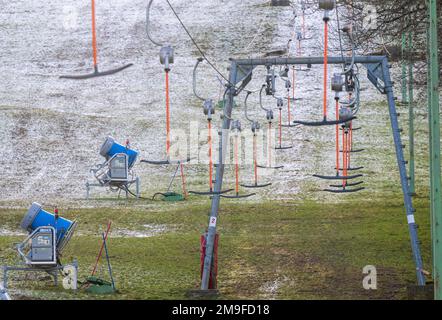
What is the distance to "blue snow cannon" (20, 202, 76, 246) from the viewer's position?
19.5 metres

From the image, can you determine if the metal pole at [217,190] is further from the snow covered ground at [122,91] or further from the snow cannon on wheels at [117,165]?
the snow covered ground at [122,91]

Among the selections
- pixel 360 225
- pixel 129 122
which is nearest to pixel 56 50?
pixel 129 122

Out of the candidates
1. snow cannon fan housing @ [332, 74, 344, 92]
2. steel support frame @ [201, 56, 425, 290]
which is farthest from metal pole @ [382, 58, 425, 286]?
snow cannon fan housing @ [332, 74, 344, 92]

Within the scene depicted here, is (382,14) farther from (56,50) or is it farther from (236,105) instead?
(56,50)

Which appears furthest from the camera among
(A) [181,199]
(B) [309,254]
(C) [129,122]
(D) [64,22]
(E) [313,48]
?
(D) [64,22]

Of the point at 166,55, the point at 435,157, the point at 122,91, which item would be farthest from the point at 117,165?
the point at 122,91

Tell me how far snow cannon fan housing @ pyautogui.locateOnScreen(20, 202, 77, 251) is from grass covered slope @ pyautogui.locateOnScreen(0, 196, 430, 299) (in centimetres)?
87

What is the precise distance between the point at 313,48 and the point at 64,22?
A: 745 inches

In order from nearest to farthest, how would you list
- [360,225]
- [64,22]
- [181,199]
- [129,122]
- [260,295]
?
1. [260,295]
2. [360,225]
3. [181,199]
4. [129,122]
5. [64,22]

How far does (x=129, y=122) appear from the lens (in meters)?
46.8

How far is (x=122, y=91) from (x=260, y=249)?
107 ft

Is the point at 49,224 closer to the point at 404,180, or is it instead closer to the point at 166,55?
the point at 166,55

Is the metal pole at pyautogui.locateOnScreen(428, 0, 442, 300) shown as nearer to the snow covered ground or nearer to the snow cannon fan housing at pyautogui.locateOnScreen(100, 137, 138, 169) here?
the snow covered ground

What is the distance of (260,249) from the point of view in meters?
23.0
